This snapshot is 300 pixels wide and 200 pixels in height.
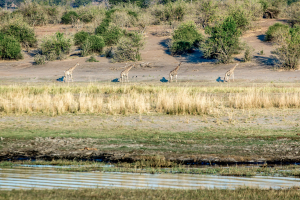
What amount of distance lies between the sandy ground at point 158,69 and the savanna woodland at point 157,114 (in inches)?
3.0

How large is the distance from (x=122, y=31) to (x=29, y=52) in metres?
8.67

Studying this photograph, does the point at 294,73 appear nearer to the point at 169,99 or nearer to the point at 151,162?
the point at 169,99

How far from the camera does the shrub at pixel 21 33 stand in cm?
3716

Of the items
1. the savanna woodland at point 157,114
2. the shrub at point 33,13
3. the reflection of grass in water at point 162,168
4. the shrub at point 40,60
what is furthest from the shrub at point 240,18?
the reflection of grass in water at point 162,168

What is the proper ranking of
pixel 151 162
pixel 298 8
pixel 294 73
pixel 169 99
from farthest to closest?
pixel 298 8
pixel 294 73
pixel 169 99
pixel 151 162

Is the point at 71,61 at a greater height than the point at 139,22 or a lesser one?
lesser

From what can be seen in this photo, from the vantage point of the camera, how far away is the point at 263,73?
26312 millimetres

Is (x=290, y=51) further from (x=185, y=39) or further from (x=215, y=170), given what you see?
(x=215, y=170)

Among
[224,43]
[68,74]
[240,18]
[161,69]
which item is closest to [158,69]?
[161,69]

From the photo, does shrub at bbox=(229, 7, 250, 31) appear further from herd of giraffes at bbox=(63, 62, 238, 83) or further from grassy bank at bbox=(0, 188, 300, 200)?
grassy bank at bbox=(0, 188, 300, 200)

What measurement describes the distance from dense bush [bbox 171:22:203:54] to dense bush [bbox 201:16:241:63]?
265cm

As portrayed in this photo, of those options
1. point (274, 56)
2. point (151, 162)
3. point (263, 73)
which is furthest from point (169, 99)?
point (274, 56)

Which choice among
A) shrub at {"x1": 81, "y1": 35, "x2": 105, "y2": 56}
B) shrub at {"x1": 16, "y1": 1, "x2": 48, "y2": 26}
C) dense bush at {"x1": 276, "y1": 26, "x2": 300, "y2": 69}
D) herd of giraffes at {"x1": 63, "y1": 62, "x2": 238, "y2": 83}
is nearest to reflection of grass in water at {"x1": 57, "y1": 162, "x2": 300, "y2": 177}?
herd of giraffes at {"x1": 63, "y1": 62, "x2": 238, "y2": 83}

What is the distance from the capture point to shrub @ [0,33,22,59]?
109 feet
